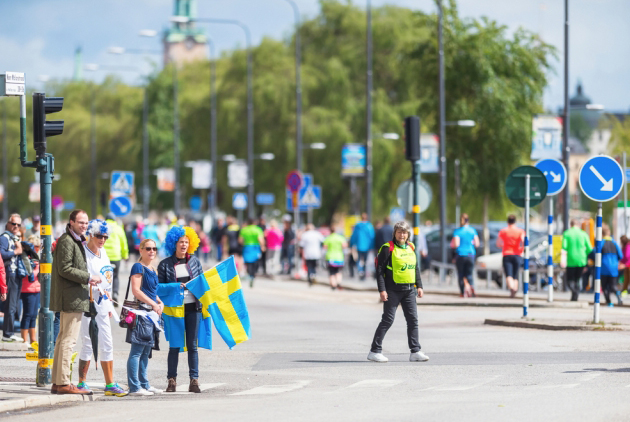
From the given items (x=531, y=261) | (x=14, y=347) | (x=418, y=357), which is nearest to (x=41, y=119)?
(x=14, y=347)

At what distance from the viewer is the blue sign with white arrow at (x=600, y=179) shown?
1752cm

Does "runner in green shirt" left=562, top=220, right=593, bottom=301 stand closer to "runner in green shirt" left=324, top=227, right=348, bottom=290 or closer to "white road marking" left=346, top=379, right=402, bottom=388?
"runner in green shirt" left=324, top=227, right=348, bottom=290

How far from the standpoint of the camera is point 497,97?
38281mm

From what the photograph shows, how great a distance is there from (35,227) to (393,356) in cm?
851

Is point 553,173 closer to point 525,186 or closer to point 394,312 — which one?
point 525,186

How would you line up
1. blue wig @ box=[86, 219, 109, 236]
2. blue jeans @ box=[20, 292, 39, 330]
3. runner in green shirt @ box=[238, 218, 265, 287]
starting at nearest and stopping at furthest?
1. blue wig @ box=[86, 219, 109, 236]
2. blue jeans @ box=[20, 292, 39, 330]
3. runner in green shirt @ box=[238, 218, 265, 287]

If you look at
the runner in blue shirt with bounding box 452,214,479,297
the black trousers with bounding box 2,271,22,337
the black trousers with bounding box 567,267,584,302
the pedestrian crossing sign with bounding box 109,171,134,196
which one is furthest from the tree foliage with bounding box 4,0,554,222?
the black trousers with bounding box 2,271,22,337

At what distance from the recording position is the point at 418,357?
1368 cm

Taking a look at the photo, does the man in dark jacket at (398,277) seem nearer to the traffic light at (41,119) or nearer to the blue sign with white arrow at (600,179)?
the traffic light at (41,119)

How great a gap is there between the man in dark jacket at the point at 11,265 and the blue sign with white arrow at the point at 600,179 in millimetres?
8209

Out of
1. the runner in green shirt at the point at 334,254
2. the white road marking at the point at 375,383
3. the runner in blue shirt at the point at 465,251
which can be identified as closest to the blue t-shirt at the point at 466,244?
the runner in blue shirt at the point at 465,251

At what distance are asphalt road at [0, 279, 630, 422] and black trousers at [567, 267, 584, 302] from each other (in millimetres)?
3559

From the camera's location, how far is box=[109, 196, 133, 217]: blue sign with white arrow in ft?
105

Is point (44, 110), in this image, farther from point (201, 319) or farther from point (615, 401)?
point (615, 401)
